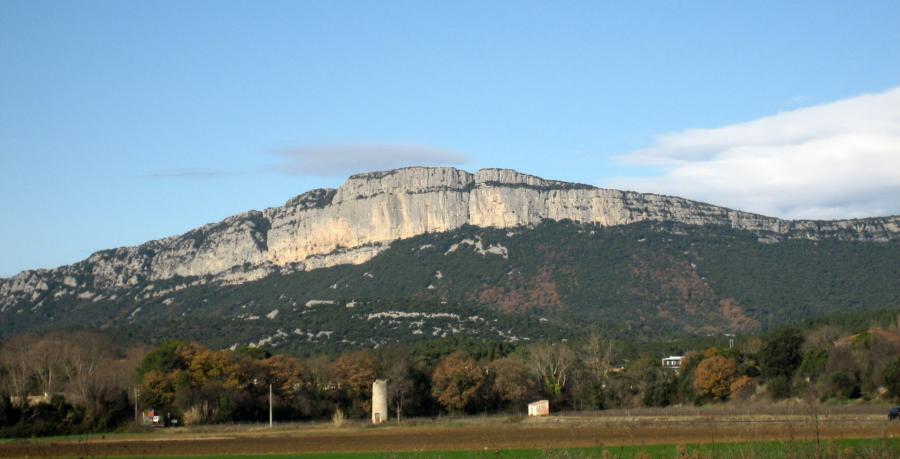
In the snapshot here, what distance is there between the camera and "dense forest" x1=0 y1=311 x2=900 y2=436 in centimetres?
7238

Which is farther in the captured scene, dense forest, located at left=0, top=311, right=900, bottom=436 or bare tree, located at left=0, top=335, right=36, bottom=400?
bare tree, located at left=0, top=335, right=36, bottom=400

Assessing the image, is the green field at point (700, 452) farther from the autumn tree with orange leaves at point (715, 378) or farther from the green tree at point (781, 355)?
the green tree at point (781, 355)

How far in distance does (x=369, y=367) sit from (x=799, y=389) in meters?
30.1

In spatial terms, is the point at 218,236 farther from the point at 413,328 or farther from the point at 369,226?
the point at 413,328

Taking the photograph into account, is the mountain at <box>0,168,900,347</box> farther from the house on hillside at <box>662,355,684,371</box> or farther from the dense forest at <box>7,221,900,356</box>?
the house on hillside at <box>662,355,684,371</box>

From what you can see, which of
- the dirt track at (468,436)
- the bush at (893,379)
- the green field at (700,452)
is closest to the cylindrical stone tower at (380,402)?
the dirt track at (468,436)

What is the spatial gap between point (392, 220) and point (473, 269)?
1894cm

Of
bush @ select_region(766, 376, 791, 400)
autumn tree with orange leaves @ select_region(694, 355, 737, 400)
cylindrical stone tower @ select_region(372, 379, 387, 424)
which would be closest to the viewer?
cylindrical stone tower @ select_region(372, 379, 387, 424)

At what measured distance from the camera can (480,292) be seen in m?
149

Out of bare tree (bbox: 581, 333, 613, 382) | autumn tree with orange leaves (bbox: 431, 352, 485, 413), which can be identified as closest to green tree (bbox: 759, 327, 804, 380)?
bare tree (bbox: 581, 333, 613, 382)

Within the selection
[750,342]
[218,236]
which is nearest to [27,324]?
[218,236]

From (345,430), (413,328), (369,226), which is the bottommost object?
(345,430)

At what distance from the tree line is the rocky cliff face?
64.9 metres

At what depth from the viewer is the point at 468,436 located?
50.9 m
